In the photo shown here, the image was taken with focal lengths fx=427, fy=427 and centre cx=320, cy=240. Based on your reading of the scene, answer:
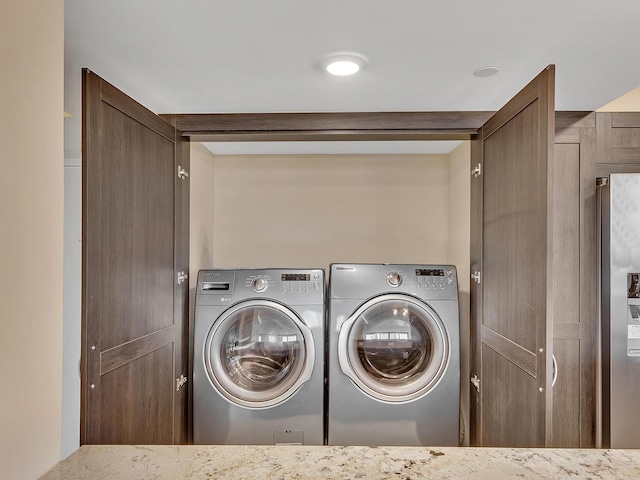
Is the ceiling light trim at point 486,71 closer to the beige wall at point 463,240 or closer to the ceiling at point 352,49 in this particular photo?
the ceiling at point 352,49

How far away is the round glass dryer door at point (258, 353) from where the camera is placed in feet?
8.70

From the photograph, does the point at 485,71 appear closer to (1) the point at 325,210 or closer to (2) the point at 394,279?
(2) the point at 394,279

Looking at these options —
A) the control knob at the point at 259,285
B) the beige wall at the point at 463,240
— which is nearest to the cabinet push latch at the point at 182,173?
the control knob at the point at 259,285

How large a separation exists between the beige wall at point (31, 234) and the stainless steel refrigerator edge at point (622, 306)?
2444 millimetres

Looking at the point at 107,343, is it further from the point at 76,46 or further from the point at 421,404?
the point at 421,404

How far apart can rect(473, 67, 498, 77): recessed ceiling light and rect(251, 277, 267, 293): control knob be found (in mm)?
1686

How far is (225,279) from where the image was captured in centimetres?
276

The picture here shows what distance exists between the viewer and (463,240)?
2969mm

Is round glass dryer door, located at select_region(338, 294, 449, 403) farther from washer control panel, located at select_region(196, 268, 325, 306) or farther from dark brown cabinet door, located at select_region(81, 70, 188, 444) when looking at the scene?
dark brown cabinet door, located at select_region(81, 70, 188, 444)

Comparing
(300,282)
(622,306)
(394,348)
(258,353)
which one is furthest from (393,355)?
(622,306)

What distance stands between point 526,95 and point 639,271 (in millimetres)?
1172

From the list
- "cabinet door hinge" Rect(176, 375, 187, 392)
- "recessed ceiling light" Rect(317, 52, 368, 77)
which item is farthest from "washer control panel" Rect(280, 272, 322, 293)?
"recessed ceiling light" Rect(317, 52, 368, 77)

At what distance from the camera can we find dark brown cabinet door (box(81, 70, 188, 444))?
1.50m

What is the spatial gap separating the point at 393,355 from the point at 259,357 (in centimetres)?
86
